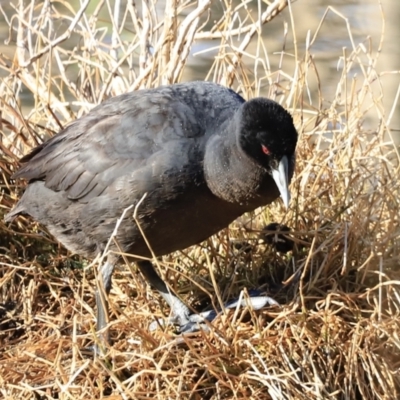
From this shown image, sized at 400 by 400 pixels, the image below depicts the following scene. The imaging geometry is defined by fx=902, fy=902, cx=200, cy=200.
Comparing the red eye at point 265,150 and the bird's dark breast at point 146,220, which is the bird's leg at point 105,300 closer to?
the bird's dark breast at point 146,220

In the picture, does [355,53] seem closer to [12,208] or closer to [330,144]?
[330,144]

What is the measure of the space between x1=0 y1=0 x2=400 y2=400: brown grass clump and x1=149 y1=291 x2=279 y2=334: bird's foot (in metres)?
0.05

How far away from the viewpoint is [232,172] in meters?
3.57

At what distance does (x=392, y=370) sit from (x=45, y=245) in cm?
179

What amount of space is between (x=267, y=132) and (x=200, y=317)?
2.80 ft

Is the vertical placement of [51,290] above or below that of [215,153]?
below

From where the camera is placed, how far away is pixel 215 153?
362 cm

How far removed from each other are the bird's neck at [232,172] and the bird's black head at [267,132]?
6 centimetres

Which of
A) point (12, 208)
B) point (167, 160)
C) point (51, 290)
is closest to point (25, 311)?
point (51, 290)

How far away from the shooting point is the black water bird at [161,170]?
3541 millimetres

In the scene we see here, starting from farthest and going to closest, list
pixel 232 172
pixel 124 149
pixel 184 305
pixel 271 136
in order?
pixel 184 305
pixel 124 149
pixel 232 172
pixel 271 136

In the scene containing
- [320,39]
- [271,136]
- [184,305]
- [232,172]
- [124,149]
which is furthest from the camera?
[320,39]

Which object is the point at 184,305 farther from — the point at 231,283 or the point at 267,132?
the point at 267,132

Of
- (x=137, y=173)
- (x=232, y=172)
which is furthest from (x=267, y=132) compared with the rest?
(x=137, y=173)
